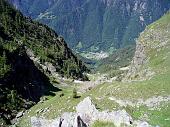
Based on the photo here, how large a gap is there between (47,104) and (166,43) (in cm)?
3602

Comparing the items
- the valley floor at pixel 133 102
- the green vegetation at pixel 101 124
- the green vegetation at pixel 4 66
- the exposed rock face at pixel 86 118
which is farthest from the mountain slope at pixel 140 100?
the green vegetation at pixel 4 66

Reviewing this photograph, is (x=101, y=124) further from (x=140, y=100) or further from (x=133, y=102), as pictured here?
(x=140, y=100)

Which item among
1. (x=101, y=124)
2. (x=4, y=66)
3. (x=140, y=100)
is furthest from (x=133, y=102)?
(x=4, y=66)

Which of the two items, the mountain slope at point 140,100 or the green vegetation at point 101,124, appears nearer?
the mountain slope at point 140,100

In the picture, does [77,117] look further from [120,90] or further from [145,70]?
[145,70]

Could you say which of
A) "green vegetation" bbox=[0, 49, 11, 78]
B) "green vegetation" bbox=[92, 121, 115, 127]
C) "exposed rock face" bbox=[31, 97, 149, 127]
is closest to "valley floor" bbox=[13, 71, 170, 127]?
"exposed rock face" bbox=[31, 97, 149, 127]

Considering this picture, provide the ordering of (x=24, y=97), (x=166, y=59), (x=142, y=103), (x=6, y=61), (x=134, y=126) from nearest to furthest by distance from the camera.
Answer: (x=134, y=126) → (x=142, y=103) → (x=166, y=59) → (x=24, y=97) → (x=6, y=61)

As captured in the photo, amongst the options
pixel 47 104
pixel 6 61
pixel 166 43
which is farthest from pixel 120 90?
pixel 6 61

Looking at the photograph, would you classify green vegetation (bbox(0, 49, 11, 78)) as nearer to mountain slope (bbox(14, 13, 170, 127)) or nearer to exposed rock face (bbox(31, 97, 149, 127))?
mountain slope (bbox(14, 13, 170, 127))

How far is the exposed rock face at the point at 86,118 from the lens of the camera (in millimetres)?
60938

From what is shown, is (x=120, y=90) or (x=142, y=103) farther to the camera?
(x=120, y=90)

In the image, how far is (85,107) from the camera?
66.6 metres

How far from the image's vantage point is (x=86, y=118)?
217 feet

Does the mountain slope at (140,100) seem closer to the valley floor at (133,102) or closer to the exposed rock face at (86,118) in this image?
the valley floor at (133,102)
